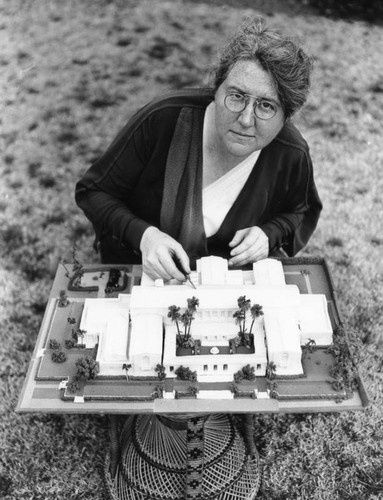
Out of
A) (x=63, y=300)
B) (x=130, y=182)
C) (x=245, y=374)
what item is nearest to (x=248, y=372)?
(x=245, y=374)

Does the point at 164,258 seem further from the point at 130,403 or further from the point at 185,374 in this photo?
the point at 130,403

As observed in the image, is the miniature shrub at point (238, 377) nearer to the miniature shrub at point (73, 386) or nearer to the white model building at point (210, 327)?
the white model building at point (210, 327)

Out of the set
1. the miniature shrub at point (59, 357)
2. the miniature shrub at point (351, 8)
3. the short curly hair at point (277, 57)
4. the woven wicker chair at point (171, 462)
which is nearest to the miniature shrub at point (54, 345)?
the miniature shrub at point (59, 357)

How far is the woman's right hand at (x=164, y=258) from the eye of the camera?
7.66 feet

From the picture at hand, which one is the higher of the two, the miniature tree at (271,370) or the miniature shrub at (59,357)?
the miniature shrub at (59,357)

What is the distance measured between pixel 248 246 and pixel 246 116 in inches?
22.7

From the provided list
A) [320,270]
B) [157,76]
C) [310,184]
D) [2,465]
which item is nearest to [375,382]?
[320,270]

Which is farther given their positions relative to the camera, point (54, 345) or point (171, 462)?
point (171, 462)

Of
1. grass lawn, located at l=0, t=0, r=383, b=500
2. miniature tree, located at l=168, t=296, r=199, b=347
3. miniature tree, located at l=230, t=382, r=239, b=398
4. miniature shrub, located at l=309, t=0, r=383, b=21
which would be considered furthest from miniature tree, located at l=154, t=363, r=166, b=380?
miniature shrub, located at l=309, t=0, r=383, b=21

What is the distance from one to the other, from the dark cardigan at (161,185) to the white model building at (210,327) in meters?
0.43

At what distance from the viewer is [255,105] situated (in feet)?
7.20

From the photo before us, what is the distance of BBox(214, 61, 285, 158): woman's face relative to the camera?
216cm

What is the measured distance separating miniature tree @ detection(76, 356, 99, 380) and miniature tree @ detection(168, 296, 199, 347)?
1.05ft

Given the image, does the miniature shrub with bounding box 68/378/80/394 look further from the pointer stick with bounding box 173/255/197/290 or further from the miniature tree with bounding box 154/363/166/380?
the pointer stick with bounding box 173/255/197/290
